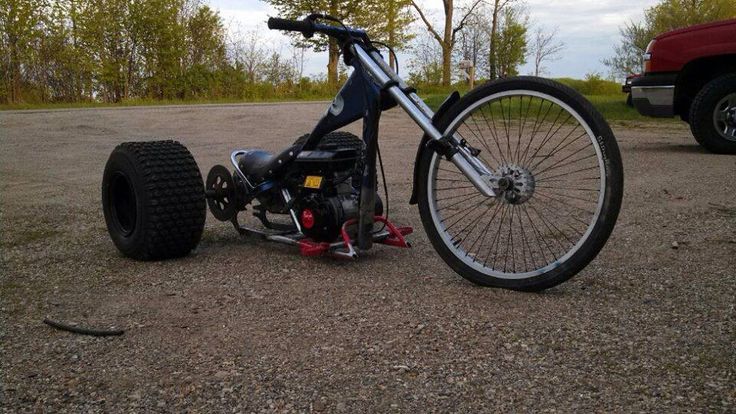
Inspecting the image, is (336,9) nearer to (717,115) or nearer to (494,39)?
(494,39)

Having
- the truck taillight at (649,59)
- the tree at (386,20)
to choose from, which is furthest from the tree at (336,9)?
the truck taillight at (649,59)

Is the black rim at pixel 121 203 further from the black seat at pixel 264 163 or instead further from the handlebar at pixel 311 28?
the handlebar at pixel 311 28

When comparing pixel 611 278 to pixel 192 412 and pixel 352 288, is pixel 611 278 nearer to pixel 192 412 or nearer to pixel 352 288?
pixel 352 288

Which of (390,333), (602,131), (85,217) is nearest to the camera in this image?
(390,333)

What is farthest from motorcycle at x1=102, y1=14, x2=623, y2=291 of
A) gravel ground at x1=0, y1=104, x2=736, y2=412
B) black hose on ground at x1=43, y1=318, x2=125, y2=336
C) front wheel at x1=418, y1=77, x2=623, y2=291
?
black hose on ground at x1=43, y1=318, x2=125, y2=336

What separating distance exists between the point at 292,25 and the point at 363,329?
1.69 metres

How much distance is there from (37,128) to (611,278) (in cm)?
1222

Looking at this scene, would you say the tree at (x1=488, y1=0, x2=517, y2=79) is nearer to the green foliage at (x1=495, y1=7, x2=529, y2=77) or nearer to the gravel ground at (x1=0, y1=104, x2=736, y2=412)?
the green foliage at (x1=495, y1=7, x2=529, y2=77)

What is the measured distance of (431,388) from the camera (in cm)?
201

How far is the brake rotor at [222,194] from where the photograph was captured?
4.23 m

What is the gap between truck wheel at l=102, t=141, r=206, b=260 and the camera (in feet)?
11.6

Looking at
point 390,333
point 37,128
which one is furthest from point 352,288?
point 37,128

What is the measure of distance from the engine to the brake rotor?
628mm

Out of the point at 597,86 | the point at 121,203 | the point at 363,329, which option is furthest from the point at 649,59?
the point at 597,86
